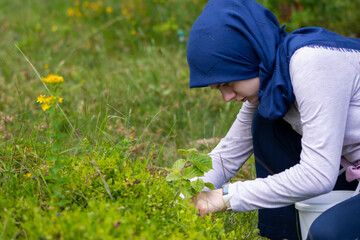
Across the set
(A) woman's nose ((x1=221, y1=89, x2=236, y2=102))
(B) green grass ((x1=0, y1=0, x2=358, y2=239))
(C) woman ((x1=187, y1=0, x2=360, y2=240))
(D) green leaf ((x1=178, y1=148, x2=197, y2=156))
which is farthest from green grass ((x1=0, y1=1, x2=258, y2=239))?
(A) woman's nose ((x1=221, y1=89, x2=236, y2=102))

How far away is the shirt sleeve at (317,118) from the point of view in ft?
5.27

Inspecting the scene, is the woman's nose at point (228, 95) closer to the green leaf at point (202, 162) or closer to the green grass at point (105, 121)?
the green leaf at point (202, 162)

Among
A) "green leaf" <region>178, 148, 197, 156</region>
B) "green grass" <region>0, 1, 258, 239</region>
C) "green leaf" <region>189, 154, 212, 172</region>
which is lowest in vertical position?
"green grass" <region>0, 1, 258, 239</region>

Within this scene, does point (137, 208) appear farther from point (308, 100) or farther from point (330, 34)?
point (330, 34)

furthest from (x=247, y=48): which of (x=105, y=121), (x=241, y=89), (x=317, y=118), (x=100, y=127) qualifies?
(x=105, y=121)

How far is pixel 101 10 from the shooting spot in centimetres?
522

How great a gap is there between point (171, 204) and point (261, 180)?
1.15ft

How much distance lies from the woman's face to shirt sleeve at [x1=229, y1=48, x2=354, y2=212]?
16 cm

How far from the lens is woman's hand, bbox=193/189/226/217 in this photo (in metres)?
1.76

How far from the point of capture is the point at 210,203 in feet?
5.84

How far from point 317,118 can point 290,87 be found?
166 mm

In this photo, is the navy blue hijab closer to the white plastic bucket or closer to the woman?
the woman

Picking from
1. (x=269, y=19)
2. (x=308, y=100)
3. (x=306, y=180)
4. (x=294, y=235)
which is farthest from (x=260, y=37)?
(x=294, y=235)

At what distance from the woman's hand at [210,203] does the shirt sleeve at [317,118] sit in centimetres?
17
